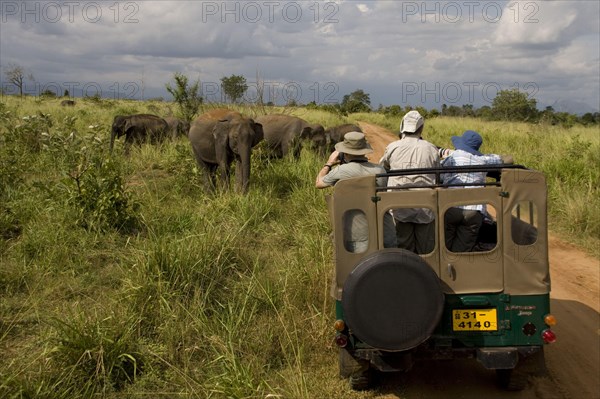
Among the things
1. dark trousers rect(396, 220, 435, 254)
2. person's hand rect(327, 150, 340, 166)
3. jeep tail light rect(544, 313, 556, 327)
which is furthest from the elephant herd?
jeep tail light rect(544, 313, 556, 327)

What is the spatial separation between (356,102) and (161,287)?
4324 cm

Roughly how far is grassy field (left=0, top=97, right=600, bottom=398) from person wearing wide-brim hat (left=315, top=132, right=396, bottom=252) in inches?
43.0

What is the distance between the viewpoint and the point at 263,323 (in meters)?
5.02

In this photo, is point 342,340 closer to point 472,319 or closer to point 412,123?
point 472,319

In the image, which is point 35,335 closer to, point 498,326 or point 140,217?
point 140,217

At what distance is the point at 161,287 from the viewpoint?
513 cm

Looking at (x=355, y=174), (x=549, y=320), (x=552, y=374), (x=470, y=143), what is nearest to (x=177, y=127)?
(x=470, y=143)

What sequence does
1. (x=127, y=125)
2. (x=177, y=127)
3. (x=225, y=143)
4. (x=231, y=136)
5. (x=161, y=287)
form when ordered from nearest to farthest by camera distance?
(x=161, y=287) → (x=231, y=136) → (x=225, y=143) → (x=127, y=125) → (x=177, y=127)

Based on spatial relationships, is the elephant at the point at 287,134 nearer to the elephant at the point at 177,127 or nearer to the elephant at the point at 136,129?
the elephant at the point at 136,129

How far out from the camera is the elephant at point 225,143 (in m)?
9.81

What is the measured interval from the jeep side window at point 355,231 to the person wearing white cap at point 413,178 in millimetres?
443

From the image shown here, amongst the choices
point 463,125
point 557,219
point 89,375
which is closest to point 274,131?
point 557,219

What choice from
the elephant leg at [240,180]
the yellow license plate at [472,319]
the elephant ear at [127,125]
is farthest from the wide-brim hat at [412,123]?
the elephant ear at [127,125]

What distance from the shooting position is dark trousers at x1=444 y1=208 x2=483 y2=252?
4371mm
